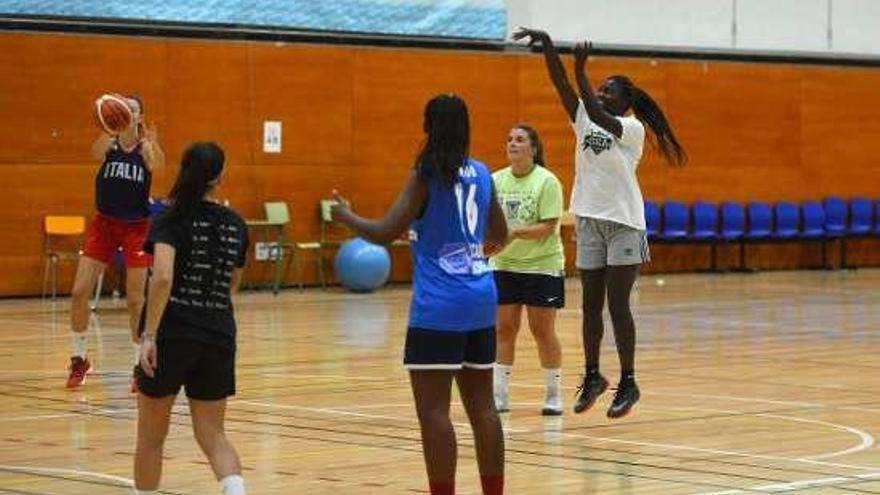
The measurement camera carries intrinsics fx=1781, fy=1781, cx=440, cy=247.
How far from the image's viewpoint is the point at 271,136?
24859mm

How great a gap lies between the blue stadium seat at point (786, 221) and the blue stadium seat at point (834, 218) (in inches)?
26.1

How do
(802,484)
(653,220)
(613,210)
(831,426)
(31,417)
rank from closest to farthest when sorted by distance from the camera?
(802,484) < (613,210) < (831,426) < (31,417) < (653,220)

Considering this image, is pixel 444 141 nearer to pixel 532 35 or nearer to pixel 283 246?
pixel 532 35

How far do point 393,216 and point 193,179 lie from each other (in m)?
0.85

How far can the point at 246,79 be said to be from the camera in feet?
80.5

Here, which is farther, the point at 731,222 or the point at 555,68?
the point at 731,222

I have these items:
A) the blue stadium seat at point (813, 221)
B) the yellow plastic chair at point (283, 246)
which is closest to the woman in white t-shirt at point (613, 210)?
the yellow plastic chair at point (283, 246)

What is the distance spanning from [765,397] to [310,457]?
4.30 m

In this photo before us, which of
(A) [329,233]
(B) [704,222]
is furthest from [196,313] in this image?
(B) [704,222]

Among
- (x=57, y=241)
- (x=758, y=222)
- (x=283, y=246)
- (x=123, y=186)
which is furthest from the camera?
(x=758, y=222)

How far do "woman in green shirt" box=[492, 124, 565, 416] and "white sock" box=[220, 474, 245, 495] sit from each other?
4.56 metres

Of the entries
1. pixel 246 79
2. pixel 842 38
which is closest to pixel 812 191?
pixel 842 38

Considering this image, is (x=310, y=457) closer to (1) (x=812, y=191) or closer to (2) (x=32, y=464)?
(2) (x=32, y=464)

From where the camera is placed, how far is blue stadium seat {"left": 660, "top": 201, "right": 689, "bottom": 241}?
1123 inches
